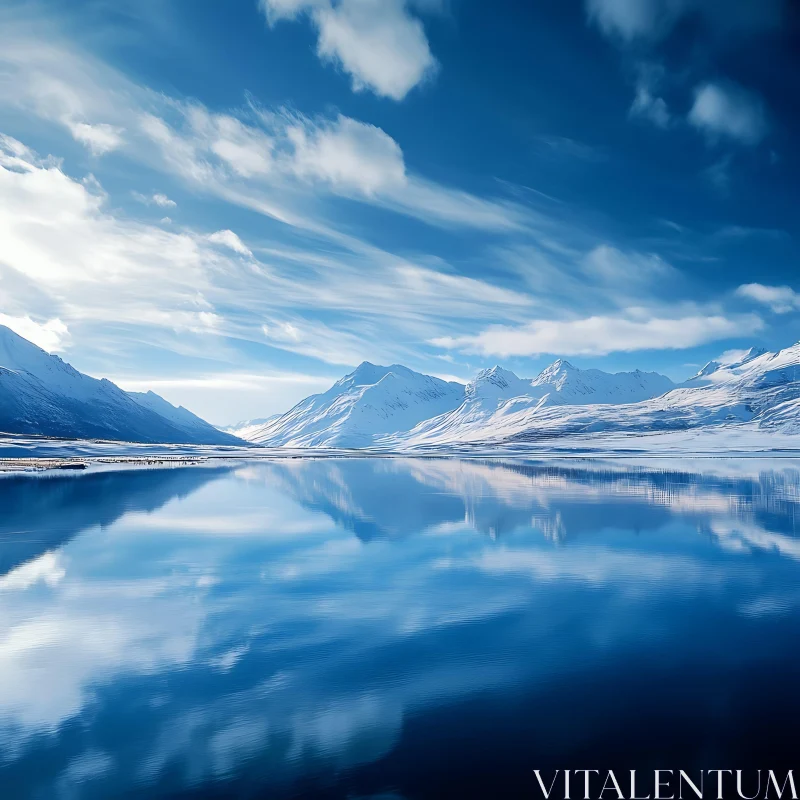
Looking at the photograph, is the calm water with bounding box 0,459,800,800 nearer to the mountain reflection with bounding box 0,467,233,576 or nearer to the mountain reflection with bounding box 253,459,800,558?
the mountain reflection with bounding box 0,467,233,576

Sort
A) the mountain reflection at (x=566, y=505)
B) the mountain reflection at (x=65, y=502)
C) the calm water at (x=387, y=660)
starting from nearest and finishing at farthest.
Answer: the calm water at (x=387, y=660)
the mountain reflection at (x=65, y=502)
the mountain reflection at (x=566, y=505)

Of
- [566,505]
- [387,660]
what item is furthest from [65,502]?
[387,660]

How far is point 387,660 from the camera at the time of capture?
1559cm

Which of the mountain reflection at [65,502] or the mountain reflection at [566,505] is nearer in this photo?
the mountain reflection at [65,502]

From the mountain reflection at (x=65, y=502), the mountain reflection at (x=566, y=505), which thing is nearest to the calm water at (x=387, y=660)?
the mountain reflection at (x=65, y=502)

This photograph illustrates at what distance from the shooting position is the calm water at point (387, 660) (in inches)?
428

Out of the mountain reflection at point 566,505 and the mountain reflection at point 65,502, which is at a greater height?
the mountain reflection at point 566,505

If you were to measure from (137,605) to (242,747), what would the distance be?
1137 cm

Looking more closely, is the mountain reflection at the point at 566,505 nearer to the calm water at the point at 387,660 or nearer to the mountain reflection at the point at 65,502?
the calm water at the point at 387,660

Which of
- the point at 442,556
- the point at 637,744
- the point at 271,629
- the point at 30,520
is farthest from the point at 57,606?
the point at 30,520

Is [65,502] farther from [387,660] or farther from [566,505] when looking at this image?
[387,660]

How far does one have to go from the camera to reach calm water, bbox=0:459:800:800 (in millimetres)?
10875

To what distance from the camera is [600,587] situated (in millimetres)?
22688

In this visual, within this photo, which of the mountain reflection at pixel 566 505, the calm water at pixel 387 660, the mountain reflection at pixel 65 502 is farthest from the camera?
the mountain reflection at pixel 566 505
